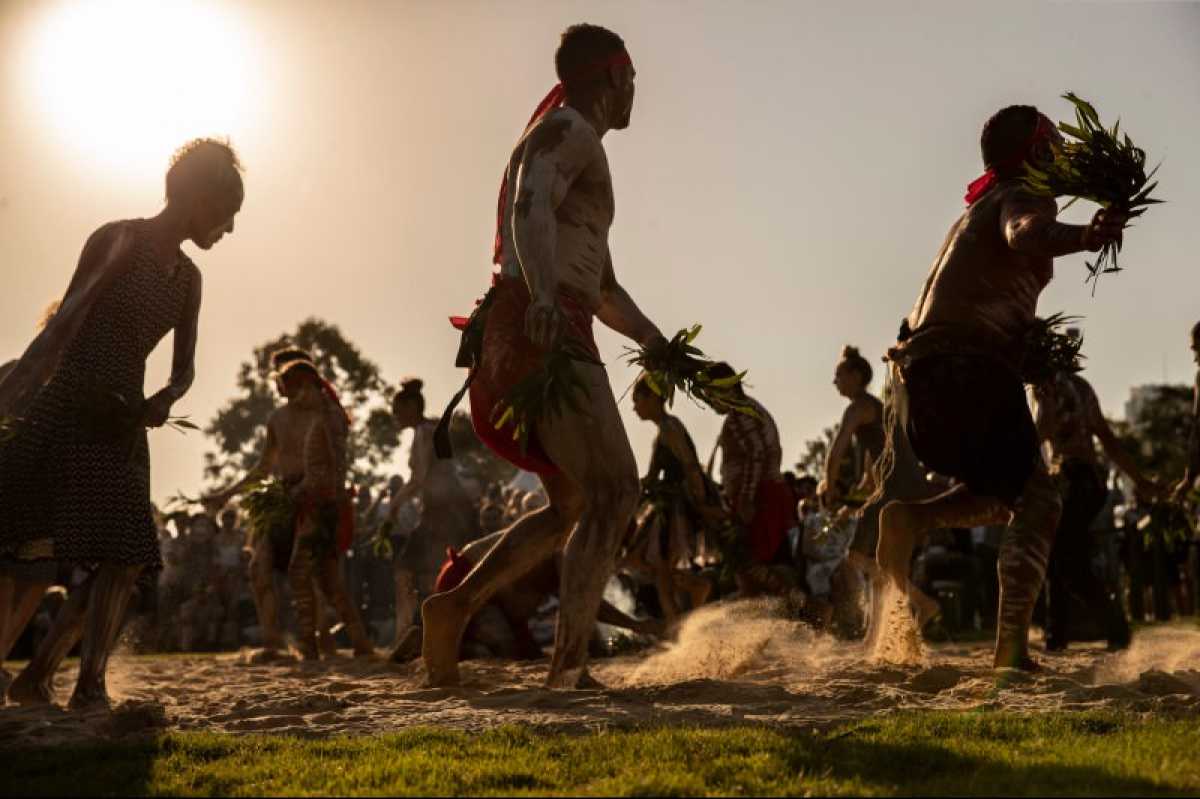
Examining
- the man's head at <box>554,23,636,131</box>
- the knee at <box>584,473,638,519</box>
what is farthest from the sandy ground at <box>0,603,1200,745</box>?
the man's head at <box>554,23,636,131</box>

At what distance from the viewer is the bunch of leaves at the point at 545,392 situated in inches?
208

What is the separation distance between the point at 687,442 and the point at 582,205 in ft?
Result: 20.2

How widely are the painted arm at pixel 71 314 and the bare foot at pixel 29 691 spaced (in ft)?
4.87

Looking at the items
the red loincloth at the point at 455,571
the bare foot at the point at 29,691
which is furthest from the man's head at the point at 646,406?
the bare foot at the point at 29,691

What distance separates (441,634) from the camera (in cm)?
609

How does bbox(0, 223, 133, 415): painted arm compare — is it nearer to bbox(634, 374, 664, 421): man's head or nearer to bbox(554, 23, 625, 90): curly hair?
bbox(554, 23, 625, 90): curly hair

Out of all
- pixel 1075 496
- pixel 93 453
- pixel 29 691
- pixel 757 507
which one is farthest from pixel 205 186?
pixel 1075 496

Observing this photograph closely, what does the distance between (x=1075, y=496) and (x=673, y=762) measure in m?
7.21

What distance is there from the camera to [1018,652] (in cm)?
611

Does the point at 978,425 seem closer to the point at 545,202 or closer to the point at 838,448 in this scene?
the point at 545,202

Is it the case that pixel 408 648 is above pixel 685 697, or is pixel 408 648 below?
above

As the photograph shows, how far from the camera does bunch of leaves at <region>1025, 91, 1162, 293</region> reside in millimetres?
5340

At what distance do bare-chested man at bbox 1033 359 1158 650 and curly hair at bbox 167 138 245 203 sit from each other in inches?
239

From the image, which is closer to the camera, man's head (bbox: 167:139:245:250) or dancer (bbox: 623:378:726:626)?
man's head (bbox: 167:139:245:250)
